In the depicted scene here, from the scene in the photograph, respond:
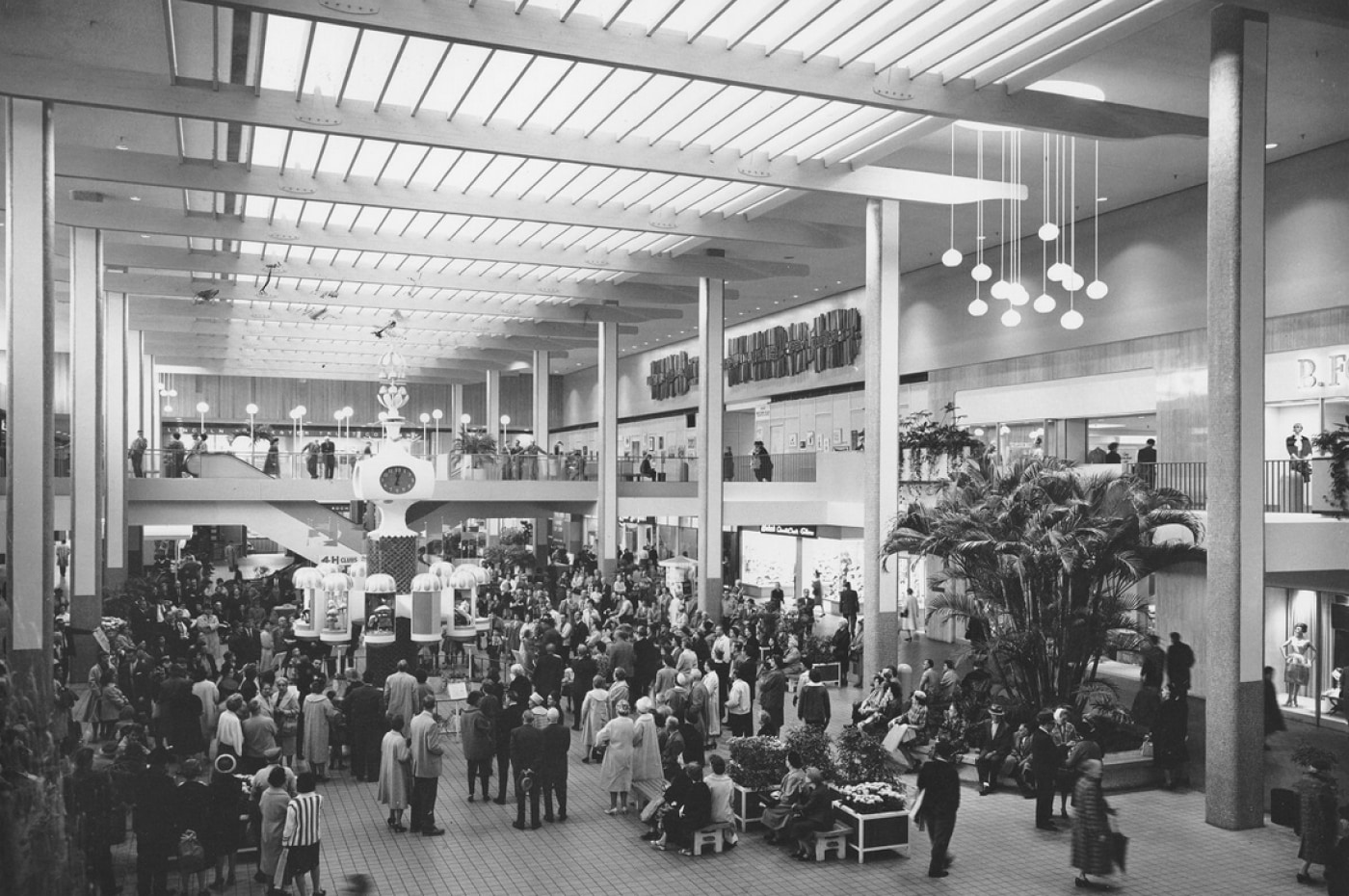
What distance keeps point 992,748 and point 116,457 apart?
20636 mm

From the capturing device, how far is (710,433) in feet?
78.9

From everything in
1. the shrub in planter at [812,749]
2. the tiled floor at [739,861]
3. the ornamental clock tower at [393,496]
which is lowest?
the tiled floor at [739,861]

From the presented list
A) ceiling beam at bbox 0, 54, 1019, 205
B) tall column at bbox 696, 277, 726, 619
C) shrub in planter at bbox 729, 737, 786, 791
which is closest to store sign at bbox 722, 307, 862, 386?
tall column at bbox 696, 277, 726, 619

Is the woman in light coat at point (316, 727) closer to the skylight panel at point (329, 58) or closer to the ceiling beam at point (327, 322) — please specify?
the skylight panel at point (329, 58)

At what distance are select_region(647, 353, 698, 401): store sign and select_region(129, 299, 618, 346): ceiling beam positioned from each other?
4482 mm

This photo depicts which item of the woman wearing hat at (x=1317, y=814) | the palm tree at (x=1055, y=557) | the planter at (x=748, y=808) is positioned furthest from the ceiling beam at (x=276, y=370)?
the woman wearing hat at (x=1317, y=814)

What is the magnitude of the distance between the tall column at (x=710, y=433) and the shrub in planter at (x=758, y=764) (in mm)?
12777

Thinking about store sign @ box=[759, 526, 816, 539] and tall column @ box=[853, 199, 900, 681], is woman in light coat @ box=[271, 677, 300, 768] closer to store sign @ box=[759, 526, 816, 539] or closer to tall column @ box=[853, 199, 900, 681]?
tall column @ box=[853, 199, 900, 681]

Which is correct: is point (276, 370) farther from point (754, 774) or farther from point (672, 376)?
point (754, 774)

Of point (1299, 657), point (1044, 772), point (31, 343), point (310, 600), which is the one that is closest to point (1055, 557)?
point (1044, 772)

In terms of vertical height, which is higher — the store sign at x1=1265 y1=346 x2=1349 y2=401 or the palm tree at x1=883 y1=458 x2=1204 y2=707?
the store sign at x1=1265 y1=346 x2=1349 y2=401

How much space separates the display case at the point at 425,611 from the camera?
1497 cm

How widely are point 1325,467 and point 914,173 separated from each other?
734 centimetres

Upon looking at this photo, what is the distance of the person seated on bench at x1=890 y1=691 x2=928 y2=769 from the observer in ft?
40.5
